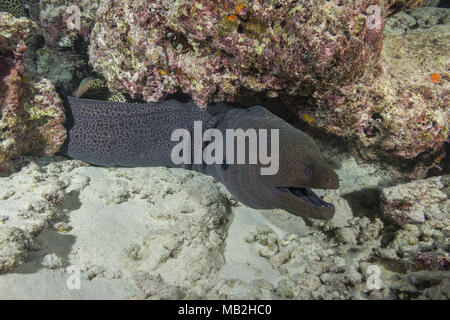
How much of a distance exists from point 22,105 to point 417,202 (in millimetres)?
4504

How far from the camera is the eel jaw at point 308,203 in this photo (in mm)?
2621

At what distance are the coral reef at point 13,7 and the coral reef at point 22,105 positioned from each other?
2.86 metres

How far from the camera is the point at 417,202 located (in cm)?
307

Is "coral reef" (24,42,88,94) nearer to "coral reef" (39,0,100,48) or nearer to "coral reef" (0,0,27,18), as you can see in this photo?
"coral reef" (39,0,100,48)

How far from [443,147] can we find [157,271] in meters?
3.78

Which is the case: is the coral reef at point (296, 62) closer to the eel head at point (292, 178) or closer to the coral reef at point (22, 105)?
the eel head at point (292, 178)

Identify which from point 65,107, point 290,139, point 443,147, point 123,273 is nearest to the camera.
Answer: point 123,273

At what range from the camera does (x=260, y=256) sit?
304 centimetres

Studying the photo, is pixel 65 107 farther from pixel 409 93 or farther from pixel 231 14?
pixel 409 93

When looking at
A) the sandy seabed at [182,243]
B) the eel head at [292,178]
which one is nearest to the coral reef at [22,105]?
the sandy seabed at [182,243]

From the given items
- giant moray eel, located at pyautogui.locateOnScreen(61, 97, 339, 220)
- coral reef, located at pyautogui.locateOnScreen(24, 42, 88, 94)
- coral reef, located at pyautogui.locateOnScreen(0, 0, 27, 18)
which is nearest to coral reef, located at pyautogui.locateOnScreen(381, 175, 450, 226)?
giant moray eel, located at pyautogui.locateOnScreen(61, 97, 339, 220)

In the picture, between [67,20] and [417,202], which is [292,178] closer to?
[417,202]

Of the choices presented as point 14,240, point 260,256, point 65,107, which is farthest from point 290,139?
point 65,107

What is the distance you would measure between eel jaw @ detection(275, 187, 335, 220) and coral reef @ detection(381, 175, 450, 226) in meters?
0.95
